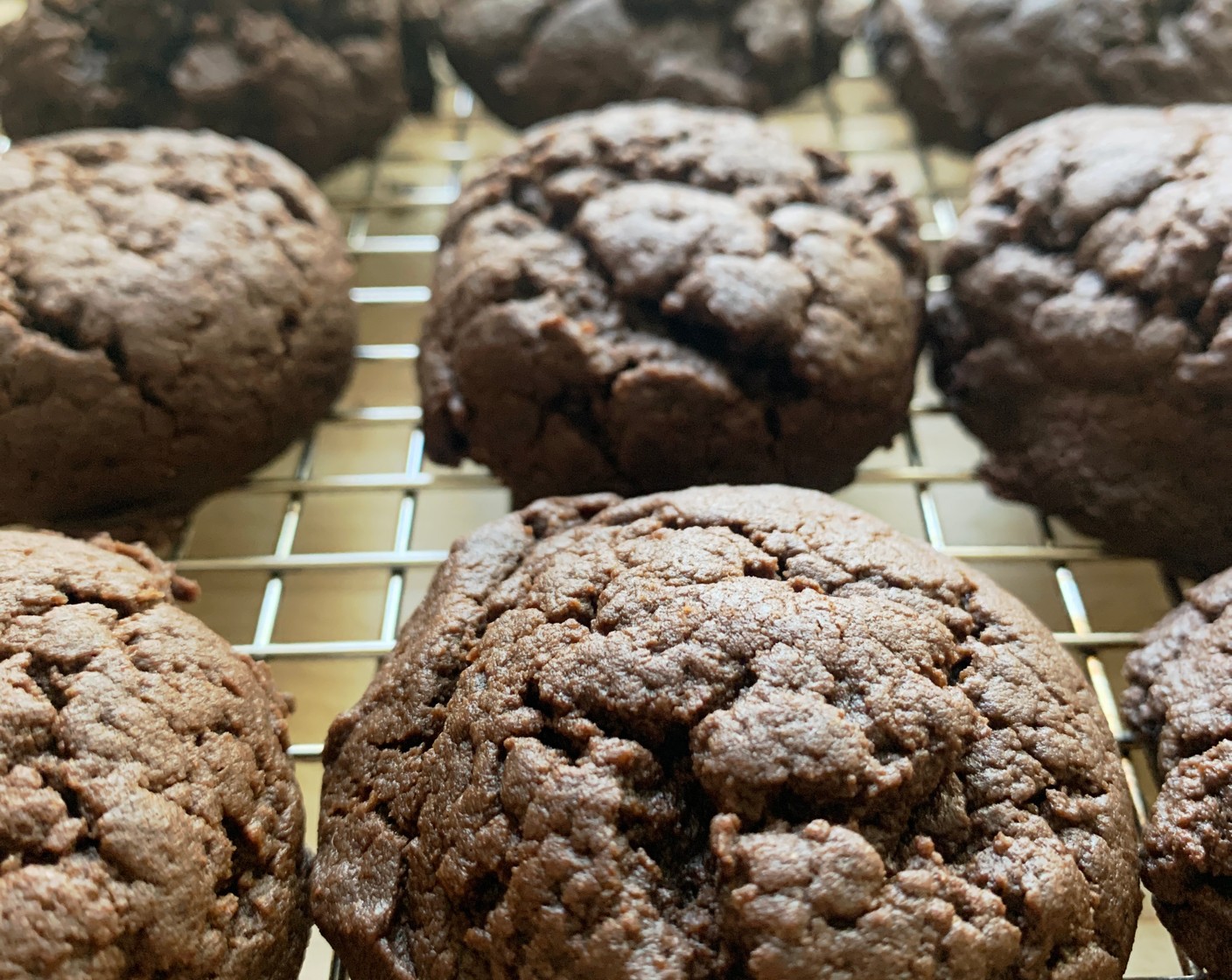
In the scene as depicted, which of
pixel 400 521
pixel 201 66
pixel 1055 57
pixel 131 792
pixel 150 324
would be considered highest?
pixel 1055 57

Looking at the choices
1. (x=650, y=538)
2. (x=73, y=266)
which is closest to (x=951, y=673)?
(x=650, y=538)

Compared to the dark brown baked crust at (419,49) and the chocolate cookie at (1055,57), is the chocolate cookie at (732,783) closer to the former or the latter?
the chocolate cookie at (1055,57)

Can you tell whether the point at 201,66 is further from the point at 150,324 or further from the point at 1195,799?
the point at 1195,799

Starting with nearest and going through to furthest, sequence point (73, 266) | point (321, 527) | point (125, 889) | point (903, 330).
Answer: point (125, 889) → point (73, 266) → point (903, 330) → point (321, 527)

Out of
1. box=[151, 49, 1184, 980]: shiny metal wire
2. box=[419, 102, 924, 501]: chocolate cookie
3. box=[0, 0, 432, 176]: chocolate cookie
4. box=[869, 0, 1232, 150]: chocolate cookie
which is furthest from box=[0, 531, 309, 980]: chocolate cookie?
box=[869, 0, 1232, 150]: chocolate cookie

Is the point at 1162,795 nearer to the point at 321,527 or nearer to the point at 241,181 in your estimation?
the point at 321,527

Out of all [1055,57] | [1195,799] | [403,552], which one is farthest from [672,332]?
Answer: [1055,57]
